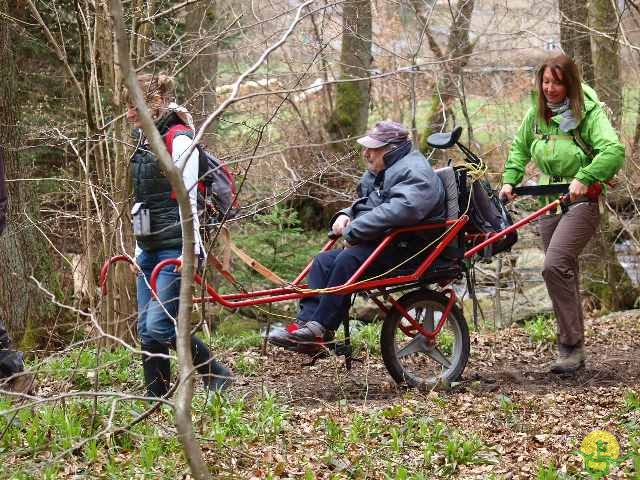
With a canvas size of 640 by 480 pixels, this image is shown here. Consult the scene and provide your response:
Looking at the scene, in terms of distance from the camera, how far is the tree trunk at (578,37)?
39.6ft

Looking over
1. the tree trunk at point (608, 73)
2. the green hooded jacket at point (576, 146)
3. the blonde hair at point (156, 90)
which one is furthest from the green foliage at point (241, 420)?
the tree trunk at point (608, 73)

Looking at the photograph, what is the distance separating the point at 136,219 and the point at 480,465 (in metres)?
2.59

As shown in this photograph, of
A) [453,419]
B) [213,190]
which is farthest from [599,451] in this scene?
[213,190]

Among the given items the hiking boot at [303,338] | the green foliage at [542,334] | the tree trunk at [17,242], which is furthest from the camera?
the tree trunk at [17,242]

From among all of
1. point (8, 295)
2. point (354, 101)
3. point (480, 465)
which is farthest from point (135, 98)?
point (354, 101)

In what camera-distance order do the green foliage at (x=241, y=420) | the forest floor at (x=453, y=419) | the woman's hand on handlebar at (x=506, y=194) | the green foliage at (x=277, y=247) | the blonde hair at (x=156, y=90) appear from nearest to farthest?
1. the forest floor at (x=453, y=419)
2. the green foliage at (x=241, y=420)
3. the blonde hair at (x=156, y=90)
4. the woman's hand on handlebar at (x=506, y=194)
5. the green foliage at (x=277, y=247)

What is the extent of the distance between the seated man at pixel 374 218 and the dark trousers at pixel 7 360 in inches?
64.5

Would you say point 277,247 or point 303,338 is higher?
point 277,247

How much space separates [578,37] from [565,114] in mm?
5226

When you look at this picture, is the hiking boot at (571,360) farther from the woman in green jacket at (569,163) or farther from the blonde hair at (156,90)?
the blonde hair at (156,90)

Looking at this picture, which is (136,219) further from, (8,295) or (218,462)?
(8,295)

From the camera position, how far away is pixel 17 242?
9.53 meters

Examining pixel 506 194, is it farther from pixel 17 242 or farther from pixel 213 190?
pixel 17 242

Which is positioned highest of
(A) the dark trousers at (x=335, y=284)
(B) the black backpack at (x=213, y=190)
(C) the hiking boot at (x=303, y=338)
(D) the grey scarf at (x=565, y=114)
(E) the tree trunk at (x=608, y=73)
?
(E) the tree trunk at (x=608, y=73)
